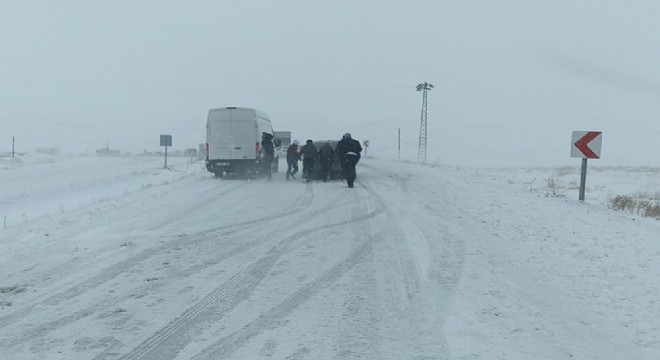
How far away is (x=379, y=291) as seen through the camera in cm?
574

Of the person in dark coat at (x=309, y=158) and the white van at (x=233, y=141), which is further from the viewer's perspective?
the white van at (x=233, y=141)

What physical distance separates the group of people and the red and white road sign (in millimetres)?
6819

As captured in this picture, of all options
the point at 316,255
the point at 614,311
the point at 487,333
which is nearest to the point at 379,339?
the point at 487,333

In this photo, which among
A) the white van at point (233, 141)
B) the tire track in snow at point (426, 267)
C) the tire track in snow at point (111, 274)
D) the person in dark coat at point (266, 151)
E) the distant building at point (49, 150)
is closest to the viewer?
the tire track in snow at point (426, 267)

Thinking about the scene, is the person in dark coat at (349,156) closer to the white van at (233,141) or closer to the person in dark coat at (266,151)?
the person in dark coat at (266,151)

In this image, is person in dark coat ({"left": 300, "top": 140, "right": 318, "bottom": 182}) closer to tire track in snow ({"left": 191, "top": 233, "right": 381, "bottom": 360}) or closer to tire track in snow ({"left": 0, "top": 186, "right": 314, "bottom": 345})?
tire track in snow ({"left": 0, "top": 186, "right": 314, "bottom": 345})

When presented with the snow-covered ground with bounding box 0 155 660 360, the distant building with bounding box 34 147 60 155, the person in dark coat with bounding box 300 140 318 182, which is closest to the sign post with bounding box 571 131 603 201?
the snow-covered ground with bounding box 0 155 660 360

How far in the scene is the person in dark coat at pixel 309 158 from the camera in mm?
20281

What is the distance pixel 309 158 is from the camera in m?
20.4

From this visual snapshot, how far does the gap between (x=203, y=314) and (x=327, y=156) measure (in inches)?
615

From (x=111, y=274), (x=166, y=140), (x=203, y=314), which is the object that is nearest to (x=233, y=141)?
(x=166, y=140)

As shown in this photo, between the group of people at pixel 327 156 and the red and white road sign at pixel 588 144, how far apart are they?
22.4 feet

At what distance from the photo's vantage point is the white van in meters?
21.8

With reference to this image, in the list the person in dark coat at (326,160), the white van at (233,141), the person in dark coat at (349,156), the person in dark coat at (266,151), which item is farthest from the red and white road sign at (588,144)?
the white van at (233,141)
